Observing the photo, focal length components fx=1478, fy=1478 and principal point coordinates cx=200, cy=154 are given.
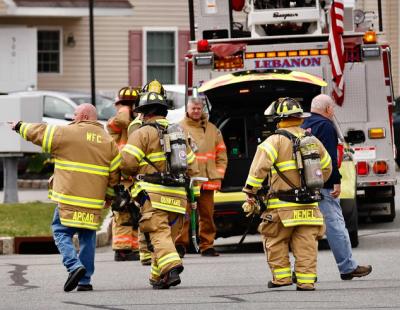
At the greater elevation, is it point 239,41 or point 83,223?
point 239,41

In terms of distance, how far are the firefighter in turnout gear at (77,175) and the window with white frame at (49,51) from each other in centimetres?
2476

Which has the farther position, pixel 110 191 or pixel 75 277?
pixel 110 191

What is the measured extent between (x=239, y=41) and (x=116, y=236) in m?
3.52

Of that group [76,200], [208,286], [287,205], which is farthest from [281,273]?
[76,200]

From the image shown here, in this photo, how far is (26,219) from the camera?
1895 cm

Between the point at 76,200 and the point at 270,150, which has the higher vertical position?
the point at 270,150

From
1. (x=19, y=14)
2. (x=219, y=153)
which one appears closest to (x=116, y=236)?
(x=219, y=153)

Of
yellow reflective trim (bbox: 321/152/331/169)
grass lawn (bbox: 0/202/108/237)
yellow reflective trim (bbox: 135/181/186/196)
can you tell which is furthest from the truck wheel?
yellow reflective trim (bbox: 135/181/186/196)

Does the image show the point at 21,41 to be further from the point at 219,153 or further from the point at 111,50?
the point at 219,153

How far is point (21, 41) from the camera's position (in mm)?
36000

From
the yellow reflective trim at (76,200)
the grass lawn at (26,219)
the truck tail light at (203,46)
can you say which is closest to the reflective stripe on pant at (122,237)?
the grass lawn at (26,219)

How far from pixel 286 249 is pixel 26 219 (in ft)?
23.8

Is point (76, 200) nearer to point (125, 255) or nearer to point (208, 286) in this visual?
point (208, 286)

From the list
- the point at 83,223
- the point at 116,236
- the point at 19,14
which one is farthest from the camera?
the point at 19,14
